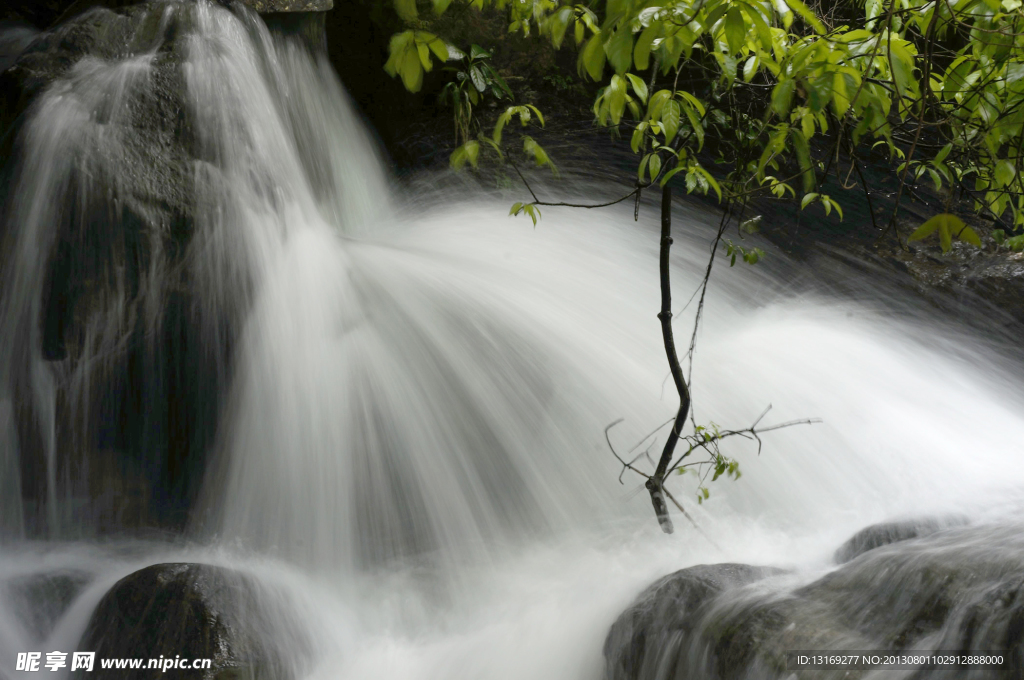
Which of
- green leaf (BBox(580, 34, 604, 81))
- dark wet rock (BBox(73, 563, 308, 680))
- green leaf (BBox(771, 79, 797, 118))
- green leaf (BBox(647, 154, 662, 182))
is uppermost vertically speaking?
green leaf (BBox(580, 34, 604, 81))

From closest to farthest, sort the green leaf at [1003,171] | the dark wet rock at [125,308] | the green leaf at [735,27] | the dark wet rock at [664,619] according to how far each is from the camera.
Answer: the green leaf at [735,27] < the green leaf at [1003,171] < the dark wet rock at [664,619] < the dark wet rock at [125,308]

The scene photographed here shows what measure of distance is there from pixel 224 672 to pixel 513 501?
57.6 inches

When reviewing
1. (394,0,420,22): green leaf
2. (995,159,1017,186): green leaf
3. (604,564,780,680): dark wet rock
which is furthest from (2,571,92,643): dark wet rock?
(995,159,1017,186): green leaf

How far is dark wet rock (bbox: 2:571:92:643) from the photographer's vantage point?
2855 mm

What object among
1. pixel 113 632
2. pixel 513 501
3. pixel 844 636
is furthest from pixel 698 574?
pixel 113 632

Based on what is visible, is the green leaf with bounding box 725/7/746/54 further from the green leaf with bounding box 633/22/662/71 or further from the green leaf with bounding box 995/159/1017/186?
the green leaf with bounding box 995/159/1017/186

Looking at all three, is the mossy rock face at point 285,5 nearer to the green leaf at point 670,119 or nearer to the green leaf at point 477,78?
the green leaf at point 477,78

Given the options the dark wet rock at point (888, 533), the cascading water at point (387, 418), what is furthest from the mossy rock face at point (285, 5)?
the dark wet rock at point (888, 533)

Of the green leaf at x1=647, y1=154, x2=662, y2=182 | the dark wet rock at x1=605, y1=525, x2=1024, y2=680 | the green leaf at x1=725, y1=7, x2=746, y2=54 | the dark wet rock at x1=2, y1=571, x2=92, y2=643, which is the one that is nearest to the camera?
the green leaf at x1=725, y1=7, x2=746, y2=54

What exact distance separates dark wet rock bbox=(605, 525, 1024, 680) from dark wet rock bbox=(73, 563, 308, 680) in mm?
1274

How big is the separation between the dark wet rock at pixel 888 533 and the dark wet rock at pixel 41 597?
10.4ft

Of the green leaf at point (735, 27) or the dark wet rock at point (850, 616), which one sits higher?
the green leaf at point (735, 27)

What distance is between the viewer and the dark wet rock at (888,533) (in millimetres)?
2535

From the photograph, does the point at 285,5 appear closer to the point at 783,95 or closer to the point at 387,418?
the point at 387,418
